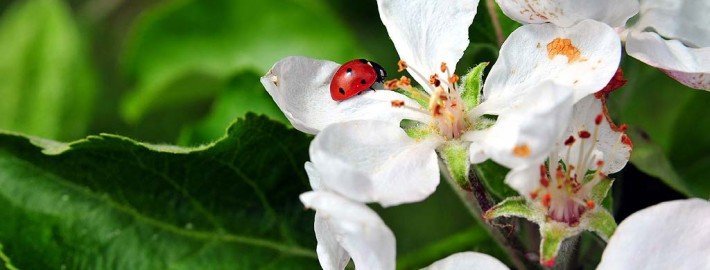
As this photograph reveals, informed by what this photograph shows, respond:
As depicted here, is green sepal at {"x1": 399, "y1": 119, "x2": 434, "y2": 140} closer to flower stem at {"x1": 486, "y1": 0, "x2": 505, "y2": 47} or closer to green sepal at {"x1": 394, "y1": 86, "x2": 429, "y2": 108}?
green sepal at {"x1": 394, "y1": 86, "x2": 429, "y2": 108}

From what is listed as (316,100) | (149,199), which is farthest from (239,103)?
(316,100)

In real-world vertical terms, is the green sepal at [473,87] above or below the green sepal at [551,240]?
above

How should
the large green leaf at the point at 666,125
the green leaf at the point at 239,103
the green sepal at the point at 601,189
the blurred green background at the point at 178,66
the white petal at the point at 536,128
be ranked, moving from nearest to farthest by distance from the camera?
the white petal at the point at 536,128 → the green sepal at the point at 601,189 → the large green leaf at the point at 666,125 → the green leaf at the point at 239,103 → the blurred green background at the point at 178,66

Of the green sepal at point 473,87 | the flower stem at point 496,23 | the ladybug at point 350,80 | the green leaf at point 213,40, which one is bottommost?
the green leaf at point 213,40

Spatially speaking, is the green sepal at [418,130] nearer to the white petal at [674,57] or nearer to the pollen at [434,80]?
the pollen at [434,80]

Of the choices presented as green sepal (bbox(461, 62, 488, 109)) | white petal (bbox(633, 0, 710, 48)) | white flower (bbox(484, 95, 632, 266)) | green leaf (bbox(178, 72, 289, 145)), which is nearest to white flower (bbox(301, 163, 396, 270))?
white flower (bbox(484, 95, 632, 266))

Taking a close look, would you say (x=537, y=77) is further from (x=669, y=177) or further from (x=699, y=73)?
(x=669, y=177)

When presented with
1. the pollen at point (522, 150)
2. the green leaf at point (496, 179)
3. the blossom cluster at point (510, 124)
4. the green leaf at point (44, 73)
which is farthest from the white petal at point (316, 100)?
the green leaf at point (44, 73)

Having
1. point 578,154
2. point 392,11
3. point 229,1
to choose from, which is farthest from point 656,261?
point 229,1
